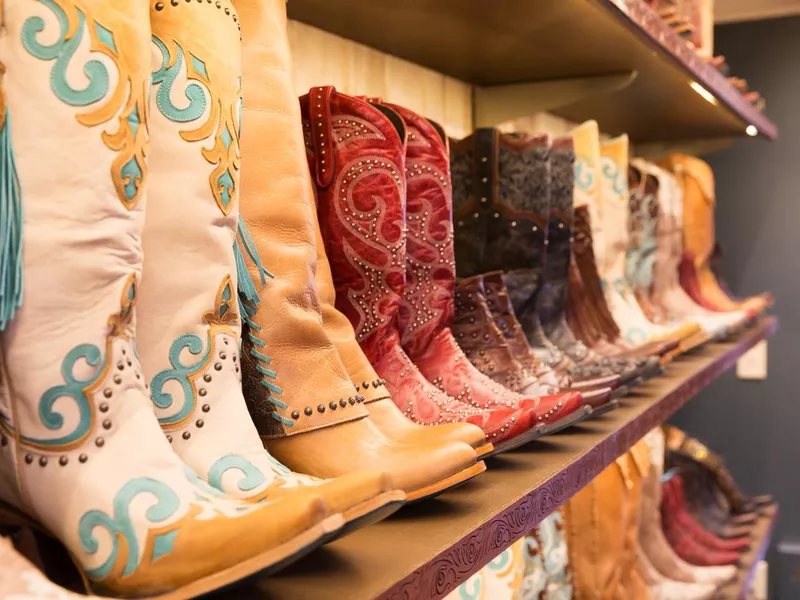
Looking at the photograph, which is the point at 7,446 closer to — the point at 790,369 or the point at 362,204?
the point at 362,204

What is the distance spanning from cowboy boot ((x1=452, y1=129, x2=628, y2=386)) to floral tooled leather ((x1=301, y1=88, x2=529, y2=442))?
355 millimetres

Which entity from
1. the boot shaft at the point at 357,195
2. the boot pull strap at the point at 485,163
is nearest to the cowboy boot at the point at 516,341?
the boot pull strap at the point at 485,163

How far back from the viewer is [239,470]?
2.03 ft

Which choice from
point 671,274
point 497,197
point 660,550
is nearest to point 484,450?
point 497,197

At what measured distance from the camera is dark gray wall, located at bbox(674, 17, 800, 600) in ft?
11.2

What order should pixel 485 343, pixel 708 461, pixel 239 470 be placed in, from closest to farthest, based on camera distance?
pixel 239 470, pixel 485 343, pixel 708 461

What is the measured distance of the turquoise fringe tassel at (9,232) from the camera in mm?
506

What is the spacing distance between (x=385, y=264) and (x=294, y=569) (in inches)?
15.7

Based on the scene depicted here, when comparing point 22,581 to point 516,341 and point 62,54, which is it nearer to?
point 62,54

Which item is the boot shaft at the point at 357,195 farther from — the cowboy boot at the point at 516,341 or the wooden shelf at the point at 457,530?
the cowboy boot at the point at 516,341

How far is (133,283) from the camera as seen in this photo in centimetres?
57

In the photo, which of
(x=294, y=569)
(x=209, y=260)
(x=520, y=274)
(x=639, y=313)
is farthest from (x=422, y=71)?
(x=294, y=569)

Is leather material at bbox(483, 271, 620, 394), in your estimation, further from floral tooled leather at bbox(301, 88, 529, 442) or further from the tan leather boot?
the tan leather boot

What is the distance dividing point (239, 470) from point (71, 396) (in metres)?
0.13
